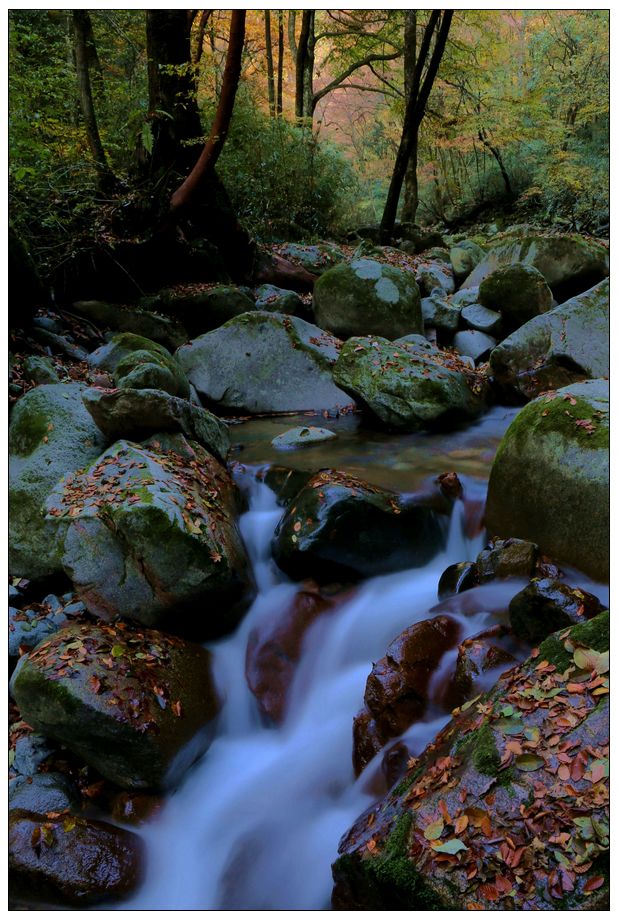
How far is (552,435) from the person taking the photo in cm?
446

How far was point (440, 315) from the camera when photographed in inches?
377

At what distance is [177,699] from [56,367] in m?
4.62

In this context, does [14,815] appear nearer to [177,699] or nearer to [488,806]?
[177,699]

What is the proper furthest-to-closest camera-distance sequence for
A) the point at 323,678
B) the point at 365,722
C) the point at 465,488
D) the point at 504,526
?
the point at 465,488, the point at 504,526, the point at 323,678, the point at 365,722

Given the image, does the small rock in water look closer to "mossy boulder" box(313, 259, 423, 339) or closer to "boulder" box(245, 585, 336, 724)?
"boulder" box(245, 585, 336, 724)

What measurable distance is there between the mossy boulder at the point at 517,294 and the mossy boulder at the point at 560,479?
4.27 metres

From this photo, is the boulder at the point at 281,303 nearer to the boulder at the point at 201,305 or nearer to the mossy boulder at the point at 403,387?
the boulder at the point at 201,305

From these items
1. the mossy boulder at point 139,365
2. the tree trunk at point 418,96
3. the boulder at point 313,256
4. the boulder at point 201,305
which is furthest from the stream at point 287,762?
the tree trunk at point 418,96

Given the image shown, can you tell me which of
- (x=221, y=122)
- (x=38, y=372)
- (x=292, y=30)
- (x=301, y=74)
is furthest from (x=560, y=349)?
(x=292, y=30)

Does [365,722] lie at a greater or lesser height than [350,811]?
greater

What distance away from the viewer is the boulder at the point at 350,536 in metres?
4.73

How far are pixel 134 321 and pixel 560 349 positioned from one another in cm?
603

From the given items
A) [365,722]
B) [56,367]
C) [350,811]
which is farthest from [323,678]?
[56,367]

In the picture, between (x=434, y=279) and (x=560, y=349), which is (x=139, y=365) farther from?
(x=434, y=279)
